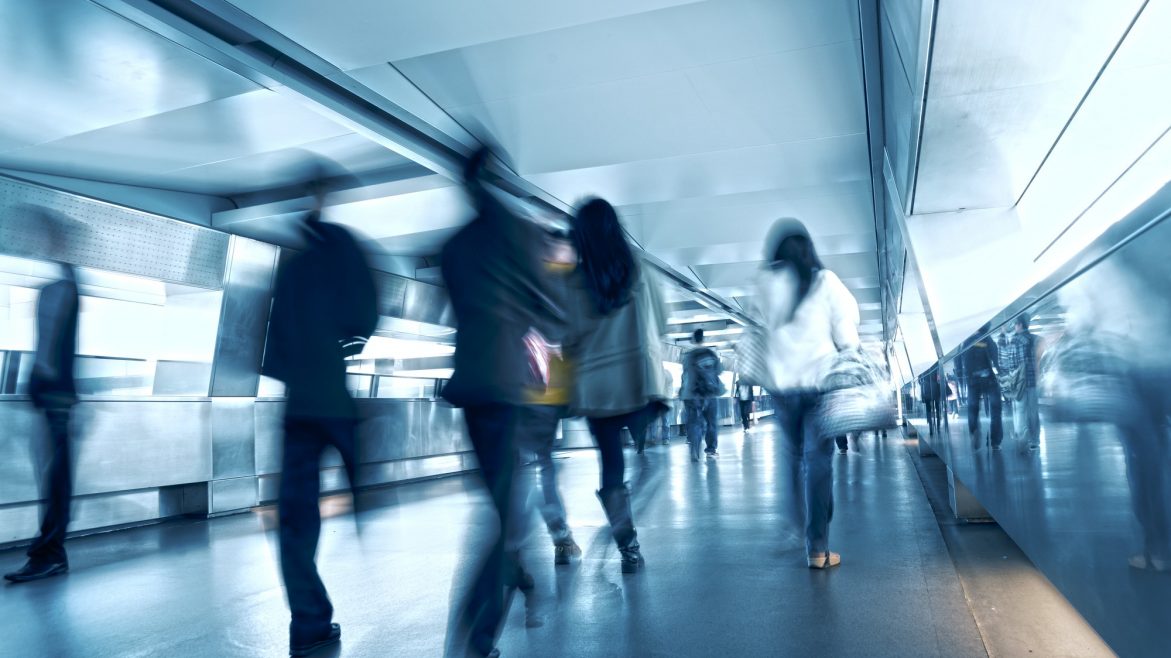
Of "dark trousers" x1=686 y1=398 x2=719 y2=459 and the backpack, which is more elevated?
the backpack

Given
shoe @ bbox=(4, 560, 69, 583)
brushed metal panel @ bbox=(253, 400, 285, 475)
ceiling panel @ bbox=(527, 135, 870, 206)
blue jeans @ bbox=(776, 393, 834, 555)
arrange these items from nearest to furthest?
blue jeans @ bbox=(776, 393, 834, 555) < shoe @ bbox=(4, 560, 69, 583) < brushed metal panel @ bbox=(253, 400, 285, 475) < ceiling panel @ bbox=(527, 135, 870, 206)

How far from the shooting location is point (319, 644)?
10.6ft

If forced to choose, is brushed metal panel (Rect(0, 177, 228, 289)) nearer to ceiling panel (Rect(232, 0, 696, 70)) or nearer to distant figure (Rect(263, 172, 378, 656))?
ceiling panel (Rect(232, 0, 696, 70))

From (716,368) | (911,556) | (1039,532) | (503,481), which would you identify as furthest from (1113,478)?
(716,368)

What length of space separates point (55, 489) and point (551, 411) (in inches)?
137

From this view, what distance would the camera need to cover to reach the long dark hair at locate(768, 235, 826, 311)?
15.4 ft

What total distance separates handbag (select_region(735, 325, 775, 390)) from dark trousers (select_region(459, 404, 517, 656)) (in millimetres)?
2173

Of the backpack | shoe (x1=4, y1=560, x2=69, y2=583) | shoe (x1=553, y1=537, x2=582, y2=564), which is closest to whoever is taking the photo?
shoe (x1=553, y1=537, x2=582, y2=564)

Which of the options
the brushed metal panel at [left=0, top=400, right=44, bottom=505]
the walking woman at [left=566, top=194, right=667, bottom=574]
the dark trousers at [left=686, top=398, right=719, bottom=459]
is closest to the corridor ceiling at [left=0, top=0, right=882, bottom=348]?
the walking woman at [left=566, top=194, right=667, bottom=574]

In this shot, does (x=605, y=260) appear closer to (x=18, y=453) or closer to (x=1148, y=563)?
(x=1148, y=563)

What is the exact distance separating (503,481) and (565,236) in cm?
180

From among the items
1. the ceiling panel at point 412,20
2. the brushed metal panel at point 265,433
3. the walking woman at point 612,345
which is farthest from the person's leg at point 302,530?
the brushed metal panel at point 265,433

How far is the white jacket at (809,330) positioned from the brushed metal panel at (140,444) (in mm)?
6240

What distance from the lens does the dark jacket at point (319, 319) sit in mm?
3230
